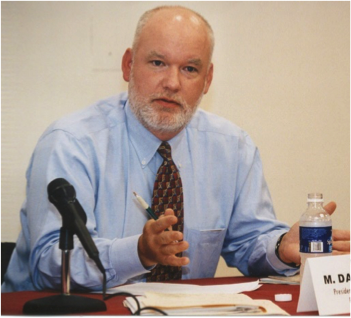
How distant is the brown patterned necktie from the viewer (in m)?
1.80

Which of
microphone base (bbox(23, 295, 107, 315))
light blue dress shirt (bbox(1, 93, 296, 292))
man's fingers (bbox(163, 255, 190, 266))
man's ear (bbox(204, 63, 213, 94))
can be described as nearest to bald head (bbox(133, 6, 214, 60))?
man's ear (bbox(204, 63, 213, 94))

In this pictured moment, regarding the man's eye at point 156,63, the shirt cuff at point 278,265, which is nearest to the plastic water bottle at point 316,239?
the shirt cuff at point 278,265

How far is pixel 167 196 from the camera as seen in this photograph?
1.84m

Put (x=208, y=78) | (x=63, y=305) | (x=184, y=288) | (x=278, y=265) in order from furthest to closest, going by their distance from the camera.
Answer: (x=208, y=78), (x=278, y=265), (x=184, y=288), (x=63, y=305)

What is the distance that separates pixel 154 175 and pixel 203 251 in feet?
1.04

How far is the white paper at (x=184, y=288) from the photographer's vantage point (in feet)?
4.78

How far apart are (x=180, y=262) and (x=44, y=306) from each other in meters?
0.35

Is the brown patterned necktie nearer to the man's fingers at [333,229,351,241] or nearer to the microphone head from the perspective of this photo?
the man's fingers at [333,229,351,241]

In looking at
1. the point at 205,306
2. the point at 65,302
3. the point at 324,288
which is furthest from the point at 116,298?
the point at 324,288

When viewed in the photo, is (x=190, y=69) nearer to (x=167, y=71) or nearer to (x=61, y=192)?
(x=167, y=71)

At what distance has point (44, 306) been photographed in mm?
1285

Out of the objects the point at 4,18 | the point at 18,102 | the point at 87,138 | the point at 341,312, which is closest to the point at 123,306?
the point at 341,312

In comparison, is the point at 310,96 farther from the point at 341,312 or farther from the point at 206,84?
the point at 341,312

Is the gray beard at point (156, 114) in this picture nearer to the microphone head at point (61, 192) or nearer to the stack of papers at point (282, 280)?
the stack of papers at point (282, 280)
